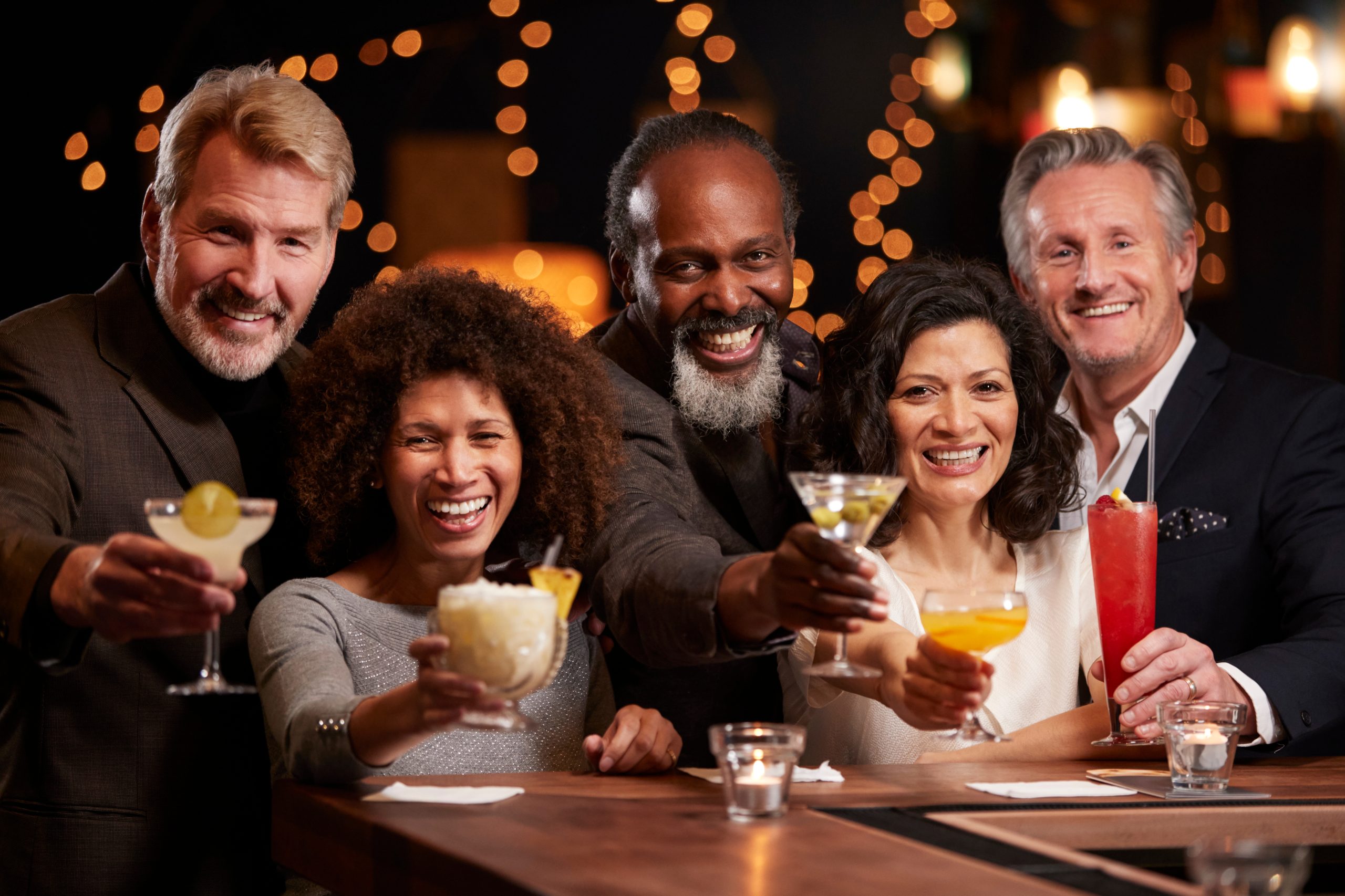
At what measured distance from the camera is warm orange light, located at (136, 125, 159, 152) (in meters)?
4.18

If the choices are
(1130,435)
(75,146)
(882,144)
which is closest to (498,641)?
(1130,435)

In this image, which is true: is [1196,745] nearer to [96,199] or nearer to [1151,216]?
[1151,216]

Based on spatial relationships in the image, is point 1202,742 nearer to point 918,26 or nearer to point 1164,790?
point 1164,790

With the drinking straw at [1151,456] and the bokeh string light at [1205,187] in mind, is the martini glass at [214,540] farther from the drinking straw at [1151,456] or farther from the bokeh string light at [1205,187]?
the bokeh string light at [1205,187]

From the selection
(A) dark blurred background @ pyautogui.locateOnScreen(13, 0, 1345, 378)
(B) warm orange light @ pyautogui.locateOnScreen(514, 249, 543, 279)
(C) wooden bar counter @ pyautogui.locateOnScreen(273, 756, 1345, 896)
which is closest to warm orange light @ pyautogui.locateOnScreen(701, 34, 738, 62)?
(A) dark blurred background @ pyautogui.locateOnScreen(13, 0, 1345, 378)

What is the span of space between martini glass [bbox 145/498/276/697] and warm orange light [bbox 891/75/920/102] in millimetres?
6875

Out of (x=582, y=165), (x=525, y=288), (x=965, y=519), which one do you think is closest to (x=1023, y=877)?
(x=965, y=519)

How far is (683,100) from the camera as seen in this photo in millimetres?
7926

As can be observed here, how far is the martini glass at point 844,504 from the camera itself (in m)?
2.11

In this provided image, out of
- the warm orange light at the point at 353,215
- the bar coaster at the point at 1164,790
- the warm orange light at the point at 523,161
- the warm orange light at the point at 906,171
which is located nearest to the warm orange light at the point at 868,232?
the warm orange light at the point at 906,171

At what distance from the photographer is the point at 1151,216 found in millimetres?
3955

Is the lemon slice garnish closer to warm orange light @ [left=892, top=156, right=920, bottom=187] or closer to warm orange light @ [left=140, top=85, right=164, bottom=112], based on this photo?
warm orange light @ [left=140, top=85, right=164, bottom=112]

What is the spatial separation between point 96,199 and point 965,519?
2.55 m

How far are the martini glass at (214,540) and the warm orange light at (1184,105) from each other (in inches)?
234
